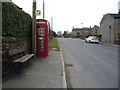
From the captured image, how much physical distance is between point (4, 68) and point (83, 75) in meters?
3.17

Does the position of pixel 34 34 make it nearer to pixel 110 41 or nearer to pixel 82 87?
pixel 82 87

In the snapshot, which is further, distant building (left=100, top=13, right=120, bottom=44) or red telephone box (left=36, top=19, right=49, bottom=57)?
distant building (left=100, top=13, right=120, bottom=44)

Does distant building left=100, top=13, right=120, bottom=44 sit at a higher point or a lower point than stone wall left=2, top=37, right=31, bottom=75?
higher

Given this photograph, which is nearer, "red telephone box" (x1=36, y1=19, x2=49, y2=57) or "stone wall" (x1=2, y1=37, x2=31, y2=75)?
"stone wall" (x1=2, y1=37, x2=31, y2=75)

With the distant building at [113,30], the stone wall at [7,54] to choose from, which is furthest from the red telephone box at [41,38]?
the distant building at [113,30]

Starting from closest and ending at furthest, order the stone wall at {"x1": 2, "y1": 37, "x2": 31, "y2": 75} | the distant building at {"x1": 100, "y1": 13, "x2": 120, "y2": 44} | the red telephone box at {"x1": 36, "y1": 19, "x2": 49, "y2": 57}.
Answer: the stone wall at {"x1": 2, "y1": 37, "x2": 31, "y2": 75} → the red telephone box at {"x1": 36, "y1": 19, "x2": 49, "y2": 57} → the distant building at {"x1": 100, "y1": 13, "x2": 120, "y2": 44}

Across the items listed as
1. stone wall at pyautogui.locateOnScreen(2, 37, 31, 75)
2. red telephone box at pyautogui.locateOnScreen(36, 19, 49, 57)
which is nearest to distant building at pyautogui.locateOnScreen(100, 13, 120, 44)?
red telephone box at pyautogui.locateOnScreen(36, 19, 49, 57)

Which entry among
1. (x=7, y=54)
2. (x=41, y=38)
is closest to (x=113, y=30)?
(x=41, y=38)

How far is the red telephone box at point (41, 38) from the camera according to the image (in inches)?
345

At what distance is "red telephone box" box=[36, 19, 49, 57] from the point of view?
8.76m

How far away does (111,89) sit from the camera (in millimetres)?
3963

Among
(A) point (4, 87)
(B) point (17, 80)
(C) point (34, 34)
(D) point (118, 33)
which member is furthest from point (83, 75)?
(D) point (118, 33)

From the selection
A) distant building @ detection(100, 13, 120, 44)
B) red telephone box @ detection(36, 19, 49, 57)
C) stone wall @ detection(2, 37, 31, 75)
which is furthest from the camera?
distant building @ detection(100, 13, 120, 44)

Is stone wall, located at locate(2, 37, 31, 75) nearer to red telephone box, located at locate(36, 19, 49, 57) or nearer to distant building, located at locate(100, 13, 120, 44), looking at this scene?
red telephone box, located at locate(36, 19, 49, 57)
